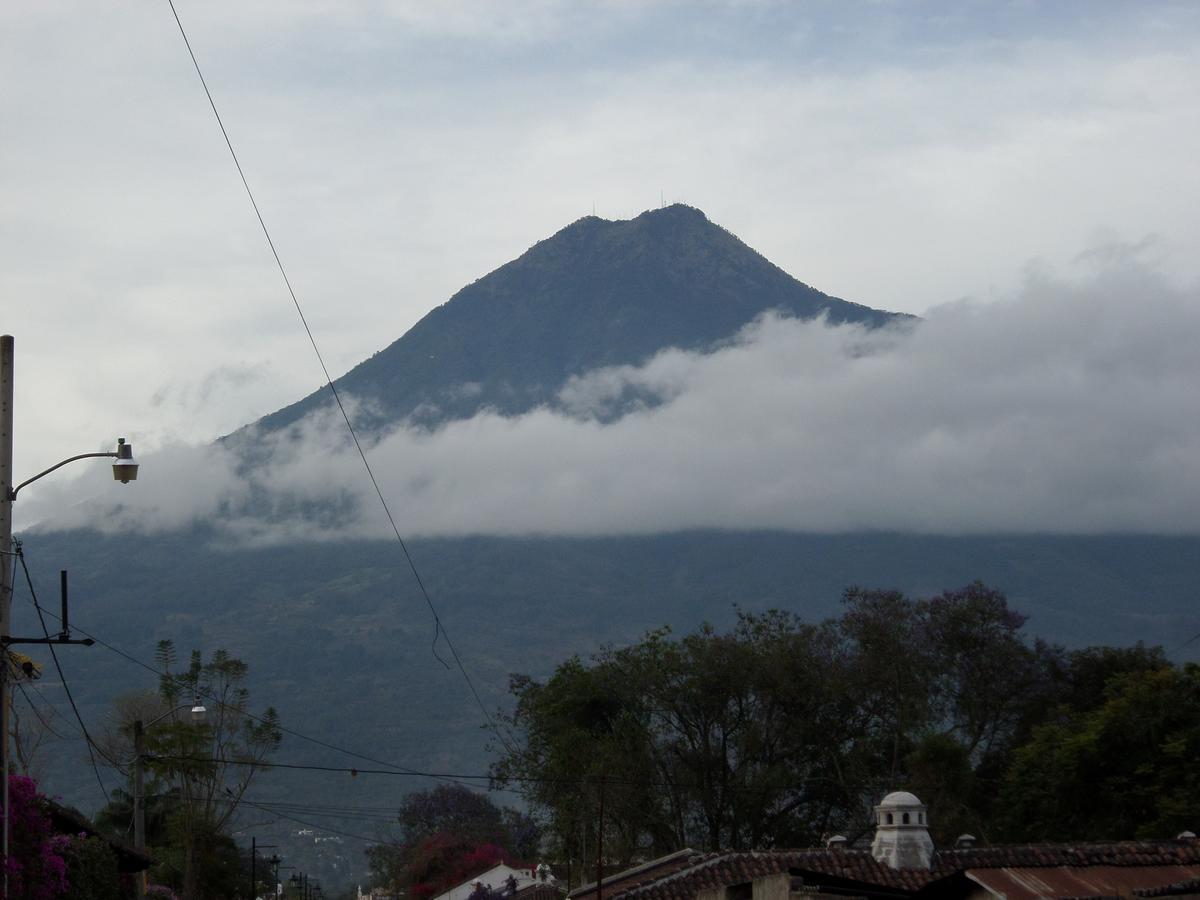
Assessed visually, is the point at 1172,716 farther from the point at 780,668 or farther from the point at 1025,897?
the point at 1025,897

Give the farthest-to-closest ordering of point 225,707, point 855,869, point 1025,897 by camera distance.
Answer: point 225,707 < point 855,869 < point 1025,897

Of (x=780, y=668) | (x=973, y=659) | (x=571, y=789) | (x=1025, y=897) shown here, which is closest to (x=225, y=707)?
(x=571, y=789)

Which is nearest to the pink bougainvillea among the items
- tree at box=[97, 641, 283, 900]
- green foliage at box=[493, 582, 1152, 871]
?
tree at box=[97, 641, 283, 900]

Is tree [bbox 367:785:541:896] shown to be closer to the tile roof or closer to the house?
the tile roof

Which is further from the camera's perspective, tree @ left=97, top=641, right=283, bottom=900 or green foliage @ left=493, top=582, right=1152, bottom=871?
green foliage @ left=493, top=582, right=1152, bottom=871

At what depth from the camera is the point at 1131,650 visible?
63156mm

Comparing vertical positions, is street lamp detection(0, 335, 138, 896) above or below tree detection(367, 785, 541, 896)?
above

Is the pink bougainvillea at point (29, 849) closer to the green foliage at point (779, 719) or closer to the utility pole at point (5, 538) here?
the utility pole at point (5, 538)

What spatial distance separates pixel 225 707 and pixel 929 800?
25578 mm

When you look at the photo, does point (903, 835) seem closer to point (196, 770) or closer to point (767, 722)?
point (767, 722)

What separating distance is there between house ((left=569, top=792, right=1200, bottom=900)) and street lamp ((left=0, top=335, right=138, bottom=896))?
45.5 ft

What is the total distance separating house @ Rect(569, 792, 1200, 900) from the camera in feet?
87.1

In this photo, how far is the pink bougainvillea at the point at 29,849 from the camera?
2208 centimetres

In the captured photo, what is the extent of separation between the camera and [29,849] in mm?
22391
